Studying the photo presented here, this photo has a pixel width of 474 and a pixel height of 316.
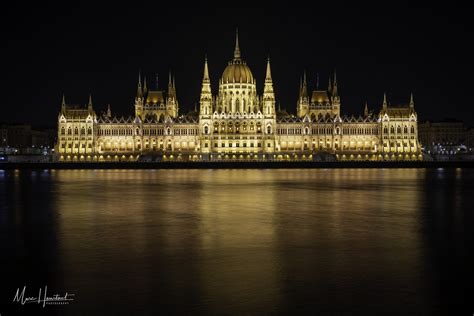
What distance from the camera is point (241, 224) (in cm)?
2366

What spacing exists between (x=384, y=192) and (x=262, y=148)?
77.6 meters

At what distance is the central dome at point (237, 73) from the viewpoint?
125 meters

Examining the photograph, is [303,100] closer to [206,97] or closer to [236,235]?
[206,97]

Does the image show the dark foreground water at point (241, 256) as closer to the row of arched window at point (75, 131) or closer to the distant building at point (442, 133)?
the row of arched window at point (75, 131)

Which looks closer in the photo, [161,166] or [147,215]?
[147,215]

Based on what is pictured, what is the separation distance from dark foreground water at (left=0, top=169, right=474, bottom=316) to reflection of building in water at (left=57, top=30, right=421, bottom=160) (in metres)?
85.3

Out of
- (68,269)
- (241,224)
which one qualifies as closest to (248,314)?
(68,269)

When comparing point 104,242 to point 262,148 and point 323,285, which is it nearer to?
point 323,285

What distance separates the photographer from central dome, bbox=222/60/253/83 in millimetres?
124875

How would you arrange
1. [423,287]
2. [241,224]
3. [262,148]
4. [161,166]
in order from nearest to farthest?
[423,287], [241,224], [161,166], [262,148]

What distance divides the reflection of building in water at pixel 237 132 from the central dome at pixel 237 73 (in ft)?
0.83
